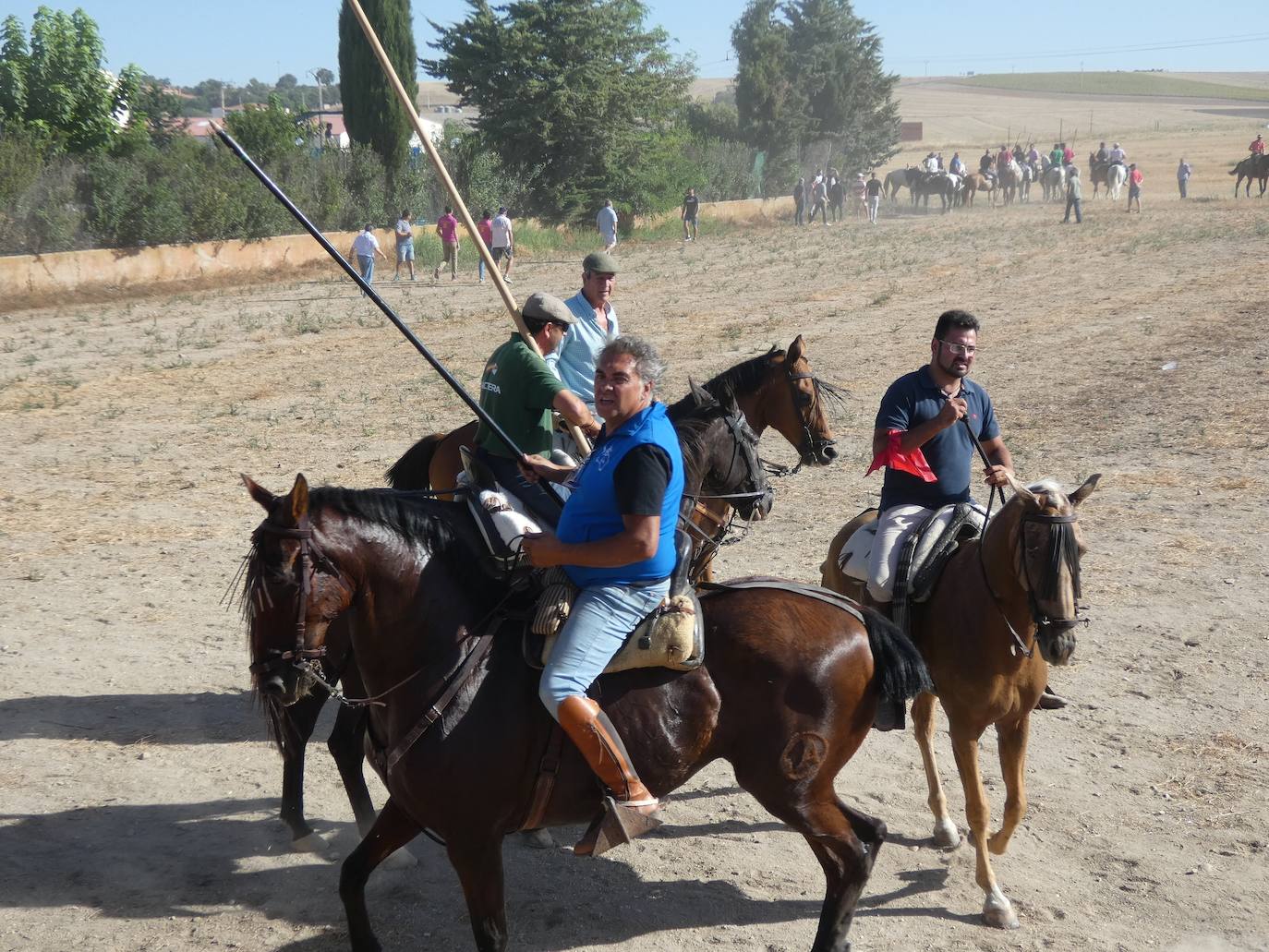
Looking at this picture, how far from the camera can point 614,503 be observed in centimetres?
419

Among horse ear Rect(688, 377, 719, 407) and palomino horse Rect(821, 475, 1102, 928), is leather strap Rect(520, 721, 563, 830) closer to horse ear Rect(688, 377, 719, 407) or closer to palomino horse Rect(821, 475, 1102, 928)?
palomino horse Rect(821, 475, 1102, 928)

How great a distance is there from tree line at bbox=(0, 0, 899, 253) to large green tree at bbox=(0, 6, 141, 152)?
0.04 metres

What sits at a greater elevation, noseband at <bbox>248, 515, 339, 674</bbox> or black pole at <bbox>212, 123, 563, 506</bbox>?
black pole at <bbox>212, 123, 563, 506</bbox>

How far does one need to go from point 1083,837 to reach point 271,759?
4.29m

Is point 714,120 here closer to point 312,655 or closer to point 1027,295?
point 1027,295

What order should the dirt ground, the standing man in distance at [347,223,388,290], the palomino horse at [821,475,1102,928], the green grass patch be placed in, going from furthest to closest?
the green grass patch → the standing man in distance at [347,223,388,290] → the dirt ground → the palomino horse at [821,475,1102,928]

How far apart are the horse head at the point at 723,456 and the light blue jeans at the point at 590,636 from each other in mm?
2825

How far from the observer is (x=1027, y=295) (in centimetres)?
2327

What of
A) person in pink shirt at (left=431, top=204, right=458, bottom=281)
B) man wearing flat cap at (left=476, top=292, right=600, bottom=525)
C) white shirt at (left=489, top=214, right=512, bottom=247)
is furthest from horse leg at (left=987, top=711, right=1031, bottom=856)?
person in pink shirt at (left=431, top=204, right=458, bottom=281)

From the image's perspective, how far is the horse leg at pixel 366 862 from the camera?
4.70m

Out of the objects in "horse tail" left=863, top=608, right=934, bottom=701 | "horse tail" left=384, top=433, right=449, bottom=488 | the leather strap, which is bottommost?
the leather strap

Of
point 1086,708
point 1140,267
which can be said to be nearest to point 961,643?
point 1086,708

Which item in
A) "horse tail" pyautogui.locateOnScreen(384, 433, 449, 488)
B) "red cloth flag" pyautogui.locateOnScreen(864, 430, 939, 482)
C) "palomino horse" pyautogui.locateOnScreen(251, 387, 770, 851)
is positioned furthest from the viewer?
"horse tail" pyautogui.locateOnScreen(384, 433, 449, 488)

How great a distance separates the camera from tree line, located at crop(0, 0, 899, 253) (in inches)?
1118
